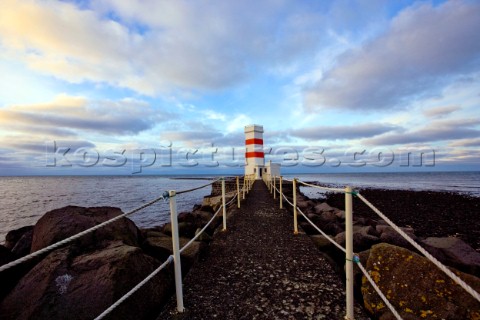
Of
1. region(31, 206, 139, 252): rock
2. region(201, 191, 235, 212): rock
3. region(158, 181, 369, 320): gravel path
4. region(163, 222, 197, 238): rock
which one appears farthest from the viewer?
region(201, 191, 235, 212): rock

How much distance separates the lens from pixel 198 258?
407 cm

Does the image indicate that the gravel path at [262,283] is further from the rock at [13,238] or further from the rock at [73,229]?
the rock at [13,238]

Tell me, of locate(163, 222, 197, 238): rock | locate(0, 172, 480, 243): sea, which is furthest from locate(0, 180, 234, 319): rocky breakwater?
locate(0, 172, 480, 243): sea

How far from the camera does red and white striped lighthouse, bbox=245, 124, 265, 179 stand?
21.0m

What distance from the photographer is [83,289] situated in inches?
102

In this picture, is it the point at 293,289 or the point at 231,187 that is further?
the point at 231,187

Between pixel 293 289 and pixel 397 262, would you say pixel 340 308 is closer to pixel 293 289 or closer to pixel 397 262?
pixel 293 289

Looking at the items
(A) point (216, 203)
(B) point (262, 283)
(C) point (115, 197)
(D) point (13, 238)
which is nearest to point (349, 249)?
(B) point (262, 283)

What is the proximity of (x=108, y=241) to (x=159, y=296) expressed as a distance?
119cm

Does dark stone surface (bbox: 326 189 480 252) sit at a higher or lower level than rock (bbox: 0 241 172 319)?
lower

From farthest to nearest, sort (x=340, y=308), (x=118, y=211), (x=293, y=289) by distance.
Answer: (x=118, y=211) → (x=293, y=289) → (x=340, y=308)

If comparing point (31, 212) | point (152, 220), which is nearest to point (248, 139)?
point (152, 220)

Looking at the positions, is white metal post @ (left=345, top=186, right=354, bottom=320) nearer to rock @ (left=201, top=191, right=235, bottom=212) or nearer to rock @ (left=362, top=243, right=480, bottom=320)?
rock @ (left=362, top=243, right=480, bottom=320)

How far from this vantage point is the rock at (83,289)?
248 centimetres
